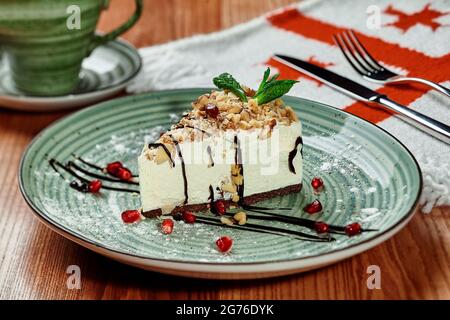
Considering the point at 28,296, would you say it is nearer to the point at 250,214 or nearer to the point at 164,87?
the point at 250,214

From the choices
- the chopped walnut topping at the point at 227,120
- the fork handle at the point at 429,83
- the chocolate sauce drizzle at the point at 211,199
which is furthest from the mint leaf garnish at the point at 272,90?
the fork handle at the point at 429,83

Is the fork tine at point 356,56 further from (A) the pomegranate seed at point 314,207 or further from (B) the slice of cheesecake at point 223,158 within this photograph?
(A) the pomegranate seed at point 314,207

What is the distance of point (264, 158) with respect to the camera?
1.72m

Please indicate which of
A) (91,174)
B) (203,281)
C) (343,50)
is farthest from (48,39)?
(203,281)

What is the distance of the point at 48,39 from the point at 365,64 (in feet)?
2.92

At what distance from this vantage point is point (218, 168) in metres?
1.71

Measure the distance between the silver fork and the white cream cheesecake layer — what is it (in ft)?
1.59

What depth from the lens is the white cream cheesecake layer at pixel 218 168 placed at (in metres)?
1.68

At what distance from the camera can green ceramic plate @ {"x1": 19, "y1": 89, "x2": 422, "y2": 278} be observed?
1.37 metres

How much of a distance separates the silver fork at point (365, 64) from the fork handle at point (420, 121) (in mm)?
118

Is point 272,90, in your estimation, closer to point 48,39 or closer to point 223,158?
point 223,158

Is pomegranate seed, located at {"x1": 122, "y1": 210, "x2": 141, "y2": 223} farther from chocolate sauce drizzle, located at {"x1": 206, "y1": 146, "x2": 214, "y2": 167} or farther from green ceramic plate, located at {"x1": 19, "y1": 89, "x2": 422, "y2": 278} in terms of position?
chocolate sauce drizzle, located at {"x1": 206, "y1": 146, "x2": 214, "y2": 167}
